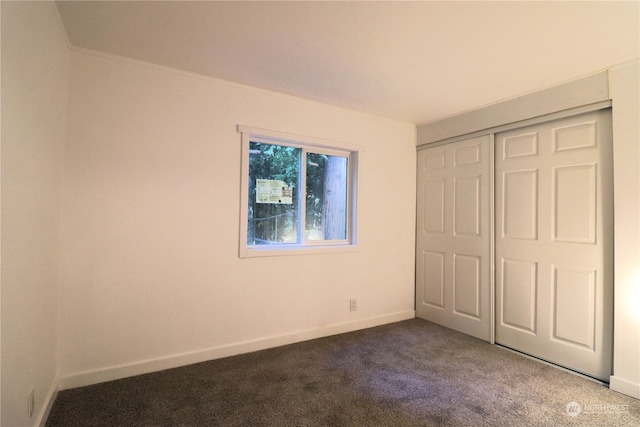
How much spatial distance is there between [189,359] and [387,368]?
1.63 m

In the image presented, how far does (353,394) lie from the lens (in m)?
2.10

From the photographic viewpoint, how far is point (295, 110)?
9.78ft

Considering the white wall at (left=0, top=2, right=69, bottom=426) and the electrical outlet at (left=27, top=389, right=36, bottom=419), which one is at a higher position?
the white wall at (left=0, top=2, right=69, bottom=426)

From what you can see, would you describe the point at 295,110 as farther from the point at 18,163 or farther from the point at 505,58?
the point at 18,163

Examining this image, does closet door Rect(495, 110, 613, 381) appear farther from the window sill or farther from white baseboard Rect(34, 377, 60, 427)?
white baseboard Rect(34, 377, 60, 427)

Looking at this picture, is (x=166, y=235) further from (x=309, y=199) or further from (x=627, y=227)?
(x=627, y=227)

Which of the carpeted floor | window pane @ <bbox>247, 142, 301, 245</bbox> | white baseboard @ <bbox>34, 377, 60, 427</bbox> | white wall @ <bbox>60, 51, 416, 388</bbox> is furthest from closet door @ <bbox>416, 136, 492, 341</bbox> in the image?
white baseboard @ <bbox>34, 377, 60, 427</bbox>

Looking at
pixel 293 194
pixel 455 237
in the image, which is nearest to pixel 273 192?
pixel 293 194

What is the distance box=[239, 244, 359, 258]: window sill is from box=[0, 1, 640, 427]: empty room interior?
0.08 ft

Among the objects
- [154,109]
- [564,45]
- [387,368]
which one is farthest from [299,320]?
[564,45]

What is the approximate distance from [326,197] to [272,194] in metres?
0.66

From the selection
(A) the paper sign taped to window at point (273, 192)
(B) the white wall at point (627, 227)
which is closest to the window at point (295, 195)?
(A) the paper sign taped to window at point (273, 192)

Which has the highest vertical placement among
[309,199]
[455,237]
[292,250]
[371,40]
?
[371,40]

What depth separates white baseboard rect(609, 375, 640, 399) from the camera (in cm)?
209
